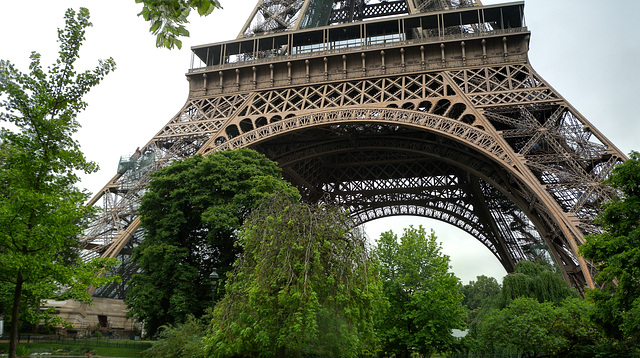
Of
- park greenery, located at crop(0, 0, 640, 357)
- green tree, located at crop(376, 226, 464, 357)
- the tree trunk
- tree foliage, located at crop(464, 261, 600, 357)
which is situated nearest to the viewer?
the tree trunk

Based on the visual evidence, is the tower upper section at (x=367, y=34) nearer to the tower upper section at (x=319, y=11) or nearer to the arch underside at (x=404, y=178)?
the tower upper section at (x=319, y=11)

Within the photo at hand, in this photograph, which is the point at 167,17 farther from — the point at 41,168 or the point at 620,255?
the point at 620,255

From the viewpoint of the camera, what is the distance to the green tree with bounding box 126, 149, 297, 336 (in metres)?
22.2

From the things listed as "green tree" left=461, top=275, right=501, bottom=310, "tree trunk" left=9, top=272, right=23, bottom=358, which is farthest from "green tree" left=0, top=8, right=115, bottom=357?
"green tree" left=461, top=275, right=501, bottom=310

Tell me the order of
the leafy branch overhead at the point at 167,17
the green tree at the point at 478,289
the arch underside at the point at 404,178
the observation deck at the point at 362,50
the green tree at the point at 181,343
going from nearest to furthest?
the leafy branch overhead at the point at 167,17 < the green tree at the point at 181,343 < the observation deck at the point at 362,50 < the arch underside at the point at 404,178 < the green tree at the point at 478,289

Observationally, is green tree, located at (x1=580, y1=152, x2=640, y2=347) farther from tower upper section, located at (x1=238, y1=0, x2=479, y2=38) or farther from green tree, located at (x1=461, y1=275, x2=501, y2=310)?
green tree, located at (x1=461, y1=275, x2=501, y2=310)

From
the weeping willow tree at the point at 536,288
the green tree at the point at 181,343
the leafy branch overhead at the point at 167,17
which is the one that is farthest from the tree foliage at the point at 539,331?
the leafy branch overhead at the point at 167,17

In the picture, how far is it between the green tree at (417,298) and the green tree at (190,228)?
6.41 meters

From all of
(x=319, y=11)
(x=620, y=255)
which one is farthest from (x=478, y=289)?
(x=620, y=255)

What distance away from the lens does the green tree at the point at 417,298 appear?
19.1 metres

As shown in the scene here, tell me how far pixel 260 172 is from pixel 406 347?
11.4m

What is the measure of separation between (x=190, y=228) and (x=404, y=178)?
889 inches

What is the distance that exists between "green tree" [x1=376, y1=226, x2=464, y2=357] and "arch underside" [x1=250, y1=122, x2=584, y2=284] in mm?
10713

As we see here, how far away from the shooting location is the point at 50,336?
24.7 metres
